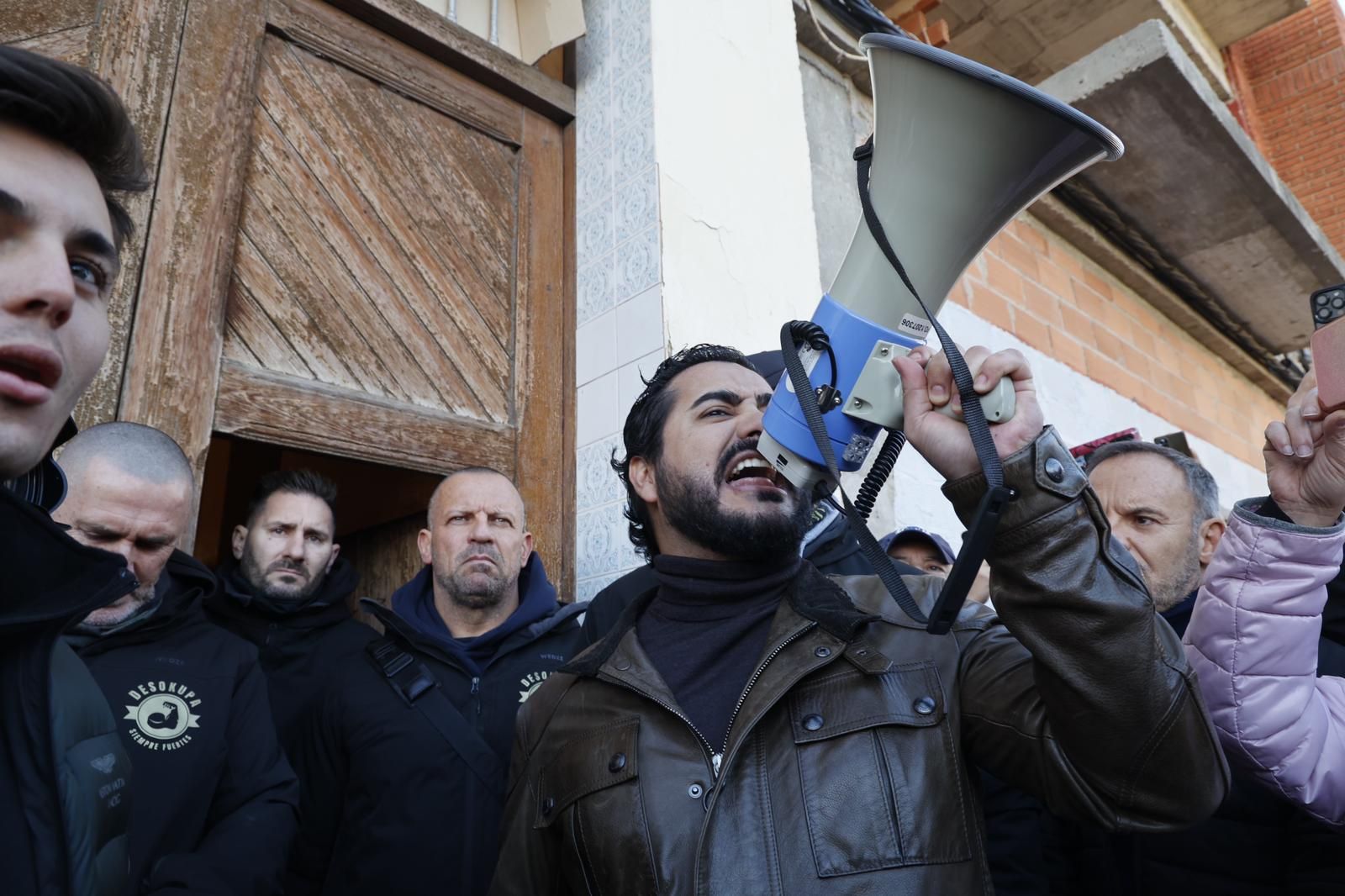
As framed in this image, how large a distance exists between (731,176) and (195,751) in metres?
2.87

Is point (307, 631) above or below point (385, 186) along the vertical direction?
below

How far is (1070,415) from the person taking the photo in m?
Answer: 5.54

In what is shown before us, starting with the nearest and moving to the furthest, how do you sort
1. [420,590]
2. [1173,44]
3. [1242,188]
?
[420,590] → [1173,44] → [1242,188]

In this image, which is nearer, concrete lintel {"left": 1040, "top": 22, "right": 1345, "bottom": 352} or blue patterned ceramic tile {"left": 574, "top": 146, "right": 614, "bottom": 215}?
A: blue patterned ceramic tile {"left": 574, "top": 146, "right": 614, "bottom": 215}

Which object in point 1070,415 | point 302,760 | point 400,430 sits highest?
point 1070,415

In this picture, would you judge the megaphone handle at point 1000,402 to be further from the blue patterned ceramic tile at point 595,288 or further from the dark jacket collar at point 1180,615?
the blue patterned ceramic tile at point 595,288

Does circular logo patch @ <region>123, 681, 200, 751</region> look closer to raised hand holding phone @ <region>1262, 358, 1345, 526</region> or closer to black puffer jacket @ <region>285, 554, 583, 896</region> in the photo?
black puffer jacket @ <region>285, 554, 583, 896</region>

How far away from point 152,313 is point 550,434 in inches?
55.5

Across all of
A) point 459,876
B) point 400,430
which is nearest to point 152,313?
point 400,430

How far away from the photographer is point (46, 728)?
3.47 feet

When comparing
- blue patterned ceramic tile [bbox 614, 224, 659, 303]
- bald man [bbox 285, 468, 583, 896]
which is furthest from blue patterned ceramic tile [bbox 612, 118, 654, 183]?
bald man [bbox 285, 468, 583, 896]

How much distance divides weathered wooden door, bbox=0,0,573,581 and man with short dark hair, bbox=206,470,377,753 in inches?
17.4

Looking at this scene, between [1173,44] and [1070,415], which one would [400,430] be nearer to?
[1070,415]

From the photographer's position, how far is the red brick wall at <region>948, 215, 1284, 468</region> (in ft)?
17.8
